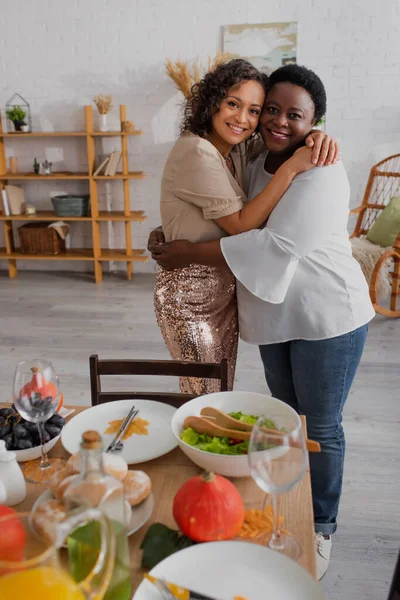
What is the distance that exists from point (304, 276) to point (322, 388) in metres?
0.33

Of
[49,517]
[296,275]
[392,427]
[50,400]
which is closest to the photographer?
[49,517]

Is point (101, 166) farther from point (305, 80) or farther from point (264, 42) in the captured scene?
point (305, 80)

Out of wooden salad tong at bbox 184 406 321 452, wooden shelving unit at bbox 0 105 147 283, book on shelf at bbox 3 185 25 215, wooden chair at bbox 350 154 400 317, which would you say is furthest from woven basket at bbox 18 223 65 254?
wooden salad tong at bbox 184 406 321 452

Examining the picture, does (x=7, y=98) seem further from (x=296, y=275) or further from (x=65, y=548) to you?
(x=65, y=548)

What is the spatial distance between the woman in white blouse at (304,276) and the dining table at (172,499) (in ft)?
1.84

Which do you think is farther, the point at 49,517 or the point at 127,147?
the point at 127,147

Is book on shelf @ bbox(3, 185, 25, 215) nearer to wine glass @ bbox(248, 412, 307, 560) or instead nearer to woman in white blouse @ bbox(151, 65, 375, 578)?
woman in white blouse @ bbox(151, 65, 375, 578)

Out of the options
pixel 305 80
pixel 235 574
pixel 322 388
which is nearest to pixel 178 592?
pixel 235 574

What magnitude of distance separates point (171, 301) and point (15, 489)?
3.00 feet

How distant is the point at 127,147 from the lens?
504 centimetres

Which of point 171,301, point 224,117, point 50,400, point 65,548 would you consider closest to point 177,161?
point 224,117

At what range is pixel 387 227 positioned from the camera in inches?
166

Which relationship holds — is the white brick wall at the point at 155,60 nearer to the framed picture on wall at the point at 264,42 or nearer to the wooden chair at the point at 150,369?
the framed picture on wall at the point at 264,42

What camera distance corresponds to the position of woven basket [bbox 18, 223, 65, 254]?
5027 millimetres
